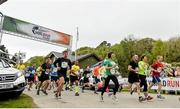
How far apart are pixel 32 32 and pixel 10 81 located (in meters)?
21.0

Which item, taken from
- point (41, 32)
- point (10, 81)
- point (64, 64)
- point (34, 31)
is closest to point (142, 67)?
point (64, 64)

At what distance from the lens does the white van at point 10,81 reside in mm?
12398

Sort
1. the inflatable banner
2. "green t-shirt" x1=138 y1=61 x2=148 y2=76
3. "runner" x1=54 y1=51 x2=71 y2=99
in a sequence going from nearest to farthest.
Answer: "green t-shirt" x1=138 y1=61 x2=148 y2=76 < "runner" x1=54 y1=51 x2=71 y2=99 < the inflatable banner

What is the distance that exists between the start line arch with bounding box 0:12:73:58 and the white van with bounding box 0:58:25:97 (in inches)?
642

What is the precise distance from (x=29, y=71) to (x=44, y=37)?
1238cm

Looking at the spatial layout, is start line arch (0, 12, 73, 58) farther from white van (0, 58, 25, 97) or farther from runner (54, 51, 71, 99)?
white van (0, 58, 25, 97)

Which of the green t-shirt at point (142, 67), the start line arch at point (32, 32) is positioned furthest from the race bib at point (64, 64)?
the start line arch at point (32, 32)

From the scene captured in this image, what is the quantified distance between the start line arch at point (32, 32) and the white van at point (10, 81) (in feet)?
53.5

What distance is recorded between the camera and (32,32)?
109ft

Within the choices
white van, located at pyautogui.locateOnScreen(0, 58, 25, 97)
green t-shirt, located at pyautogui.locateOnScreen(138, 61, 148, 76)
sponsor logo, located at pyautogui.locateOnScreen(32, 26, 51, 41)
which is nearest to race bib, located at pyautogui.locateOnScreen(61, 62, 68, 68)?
white van, located at pyautogui.locateOnScreen(0, 58, 25, 97)

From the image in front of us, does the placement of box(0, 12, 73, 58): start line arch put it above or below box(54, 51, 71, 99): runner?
above

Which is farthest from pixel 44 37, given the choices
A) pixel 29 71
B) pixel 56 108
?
pixel 56 108

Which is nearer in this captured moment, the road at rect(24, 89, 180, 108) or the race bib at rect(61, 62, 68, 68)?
the road at rect(24, 89, 180, 108)

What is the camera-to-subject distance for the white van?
1240 centimetres
